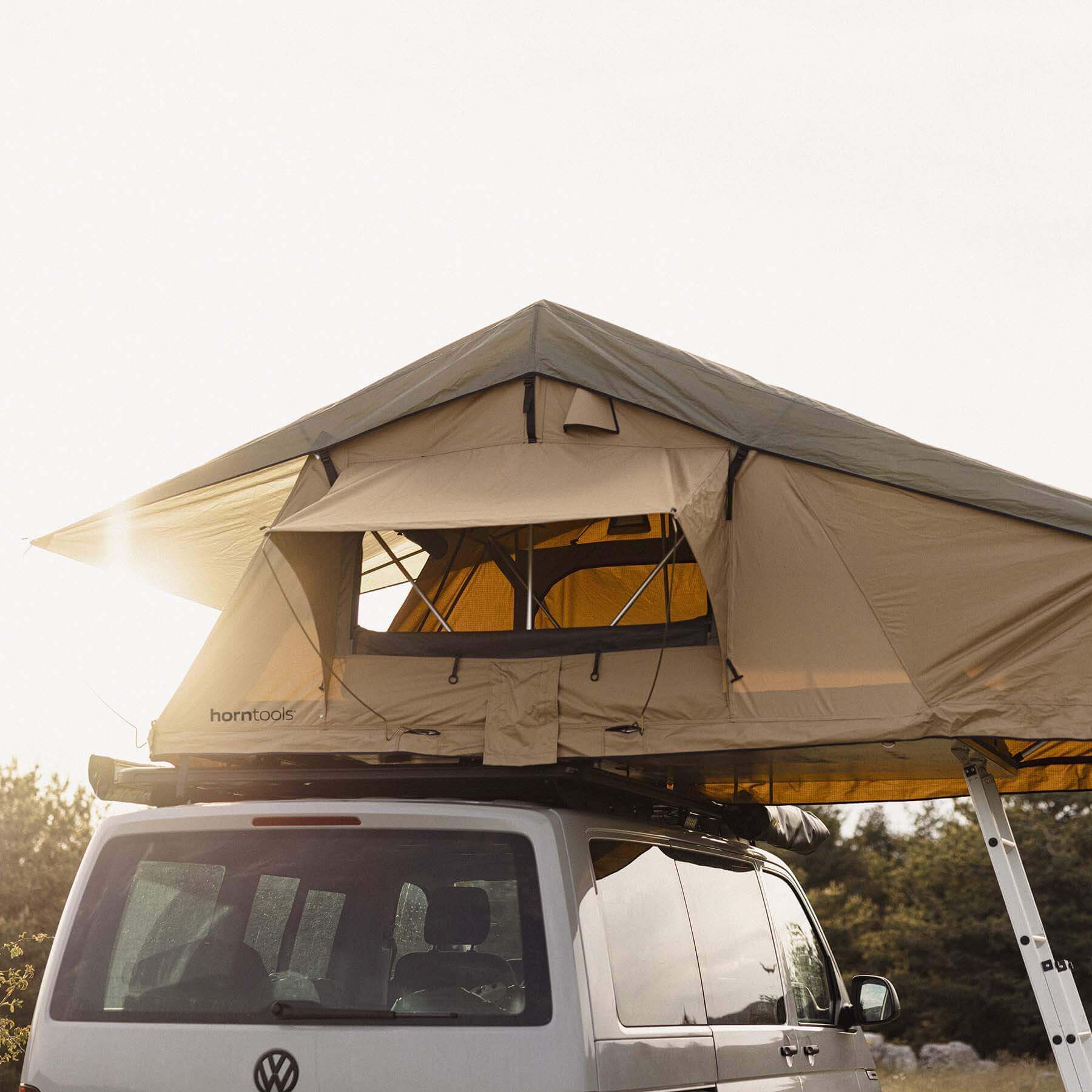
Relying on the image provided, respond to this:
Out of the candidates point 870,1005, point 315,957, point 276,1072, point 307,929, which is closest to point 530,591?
point 307,929

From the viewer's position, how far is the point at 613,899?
3.87m

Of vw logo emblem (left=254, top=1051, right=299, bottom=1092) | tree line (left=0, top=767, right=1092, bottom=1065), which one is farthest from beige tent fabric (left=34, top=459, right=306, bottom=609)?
tree line (left=0, top=767, right=1092, bottom=1065)

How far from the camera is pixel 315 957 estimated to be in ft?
12.2

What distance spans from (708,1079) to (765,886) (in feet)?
5.43

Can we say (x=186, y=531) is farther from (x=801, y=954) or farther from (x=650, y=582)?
(x=801, y=954)

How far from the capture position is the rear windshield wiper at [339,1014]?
3443mm

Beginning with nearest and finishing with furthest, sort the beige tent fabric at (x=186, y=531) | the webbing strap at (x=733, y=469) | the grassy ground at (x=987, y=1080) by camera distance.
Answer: the webbing strap at (x=733, y=469) < the beige tent fabric at (x=186, y=531) < the grassy ground at (x=987, y=1080)

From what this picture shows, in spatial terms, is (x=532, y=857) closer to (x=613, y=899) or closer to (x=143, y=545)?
(x=613, y=899)

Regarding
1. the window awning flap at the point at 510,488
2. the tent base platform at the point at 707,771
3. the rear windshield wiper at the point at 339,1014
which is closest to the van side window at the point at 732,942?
the tent base platform at the point at 707,771

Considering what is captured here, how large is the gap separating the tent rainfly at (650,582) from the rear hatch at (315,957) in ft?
3.10

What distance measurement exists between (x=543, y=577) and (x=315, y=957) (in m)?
2.99

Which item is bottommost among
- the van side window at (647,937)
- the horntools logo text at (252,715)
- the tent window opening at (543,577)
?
the van side window at (647,937)

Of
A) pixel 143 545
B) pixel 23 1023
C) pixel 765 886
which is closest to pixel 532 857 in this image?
pixel 765 886

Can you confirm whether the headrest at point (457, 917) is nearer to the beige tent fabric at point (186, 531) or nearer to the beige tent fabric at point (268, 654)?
the beige tent fabric at point (268, 654)
